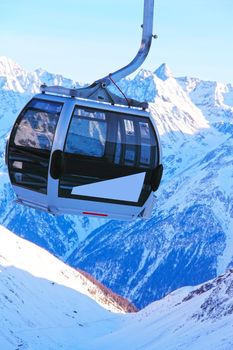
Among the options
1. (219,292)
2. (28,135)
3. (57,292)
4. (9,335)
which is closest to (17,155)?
(28,135)

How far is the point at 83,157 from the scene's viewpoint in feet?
51.0

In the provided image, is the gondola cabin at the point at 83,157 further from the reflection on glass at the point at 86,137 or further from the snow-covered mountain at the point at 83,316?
the snow-covered mountain at the point at 83,316

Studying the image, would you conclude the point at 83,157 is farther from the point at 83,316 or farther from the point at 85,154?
the point at 83,316

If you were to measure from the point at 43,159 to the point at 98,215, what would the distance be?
165 centimetres

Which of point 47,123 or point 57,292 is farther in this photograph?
point 57,292

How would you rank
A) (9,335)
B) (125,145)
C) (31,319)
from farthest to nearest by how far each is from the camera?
(31,319)
(9,335)
(125,145)

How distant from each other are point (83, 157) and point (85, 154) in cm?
10

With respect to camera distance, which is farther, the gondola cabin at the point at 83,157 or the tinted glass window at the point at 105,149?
the tinted glass window at the point at 105,149

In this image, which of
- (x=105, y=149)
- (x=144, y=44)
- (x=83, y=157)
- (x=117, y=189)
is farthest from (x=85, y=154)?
(x=144, y=44)

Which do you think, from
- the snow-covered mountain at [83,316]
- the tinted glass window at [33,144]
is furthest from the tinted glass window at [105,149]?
the snow-covered mountain at [83,316]

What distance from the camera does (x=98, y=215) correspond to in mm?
15758

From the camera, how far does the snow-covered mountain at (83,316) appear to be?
3150 inches

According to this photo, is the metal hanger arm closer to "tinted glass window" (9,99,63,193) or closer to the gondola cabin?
the gondola cabin

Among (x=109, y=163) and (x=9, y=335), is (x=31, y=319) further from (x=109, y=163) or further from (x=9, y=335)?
(x=109, y=163)
